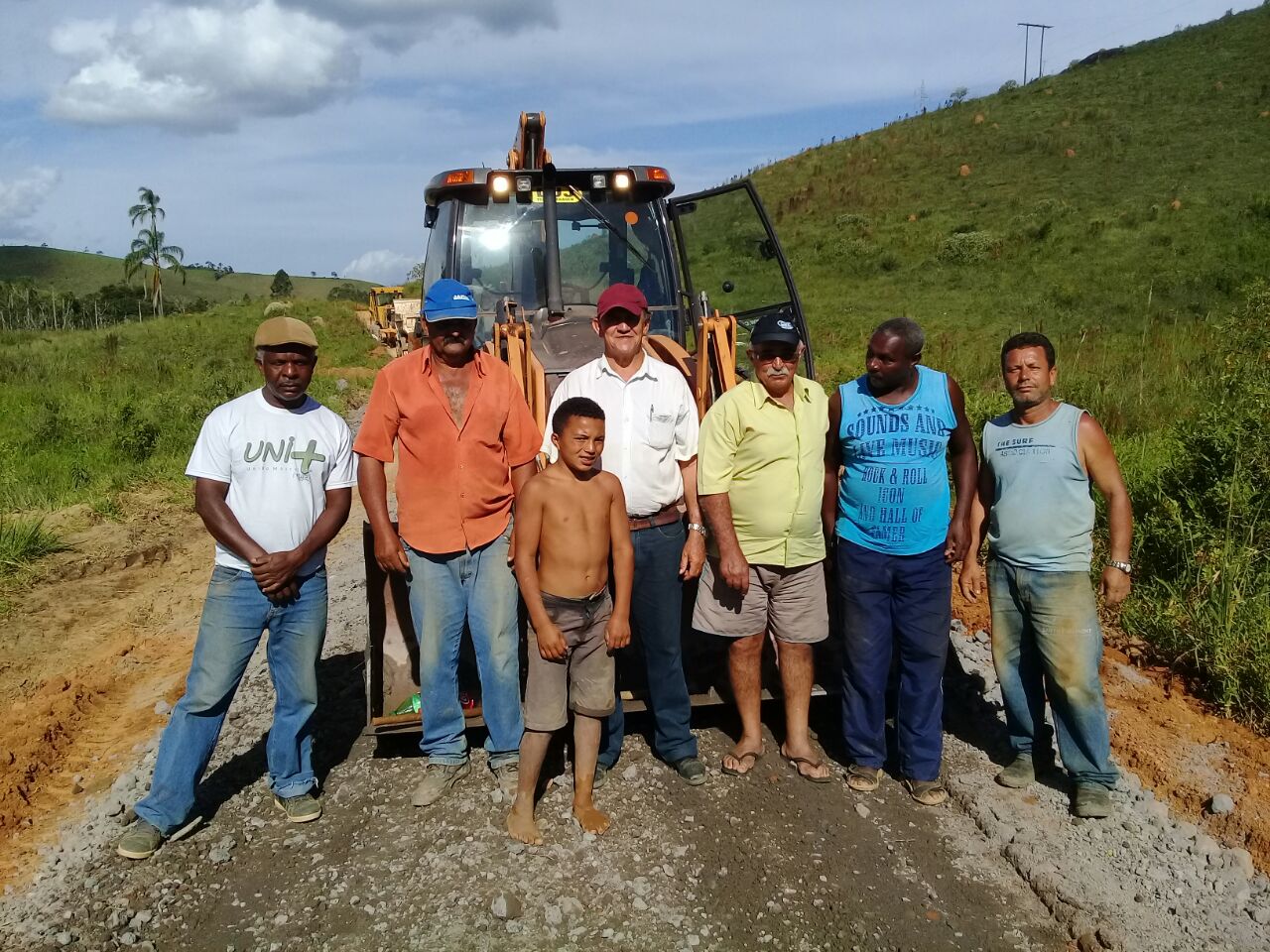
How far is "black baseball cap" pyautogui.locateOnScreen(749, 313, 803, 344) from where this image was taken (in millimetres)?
3738

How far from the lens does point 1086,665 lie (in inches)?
144

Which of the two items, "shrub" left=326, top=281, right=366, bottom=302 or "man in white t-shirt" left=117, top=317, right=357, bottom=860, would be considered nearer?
"man in white t-shirt" left=117, top=317, right=357, bottom=860

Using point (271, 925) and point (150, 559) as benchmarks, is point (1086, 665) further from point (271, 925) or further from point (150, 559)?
point (150, 559)

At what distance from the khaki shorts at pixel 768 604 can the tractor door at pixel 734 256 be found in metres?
1.82

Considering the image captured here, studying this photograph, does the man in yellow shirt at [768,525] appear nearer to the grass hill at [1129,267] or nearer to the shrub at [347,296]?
the grass hill at [1129,267]

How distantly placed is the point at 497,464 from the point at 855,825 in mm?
2027

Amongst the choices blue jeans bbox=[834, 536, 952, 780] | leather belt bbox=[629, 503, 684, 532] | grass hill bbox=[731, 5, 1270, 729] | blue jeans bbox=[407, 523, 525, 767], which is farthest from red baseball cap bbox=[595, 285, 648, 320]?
grass hill bbox=[731, 5, 1270, 729]

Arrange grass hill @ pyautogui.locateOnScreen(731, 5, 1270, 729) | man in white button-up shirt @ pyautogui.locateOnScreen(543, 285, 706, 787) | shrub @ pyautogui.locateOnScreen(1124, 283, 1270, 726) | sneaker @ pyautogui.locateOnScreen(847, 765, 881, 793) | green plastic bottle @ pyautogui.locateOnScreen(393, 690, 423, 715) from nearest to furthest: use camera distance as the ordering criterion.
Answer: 1. man in white button-up shirt @ pyautogui.locateOnScreen(543, 285, 706, 787)
2. sneaker @ pyautogui.locateOnScreen(847, 765, 881, 793)
3. green plastic bottle @ pyautogui.locateOnScreen(393, 690, 423, 715)
4. shrub @ pyautogui.locateOnScreen(1124, 283, 1270, 726)
5. grass hill @ pyautogui.locateOnScreen(731, 5, 1270, 729)

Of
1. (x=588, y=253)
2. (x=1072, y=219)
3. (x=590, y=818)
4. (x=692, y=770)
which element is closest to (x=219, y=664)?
(x=590, y=818)

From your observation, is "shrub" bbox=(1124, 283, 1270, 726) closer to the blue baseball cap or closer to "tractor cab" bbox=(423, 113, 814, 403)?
"tractor cab" bbox=(423, 113, 814, 403)

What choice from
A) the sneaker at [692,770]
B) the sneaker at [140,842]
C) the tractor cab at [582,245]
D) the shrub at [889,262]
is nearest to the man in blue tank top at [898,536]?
the sneaker at [692,770]

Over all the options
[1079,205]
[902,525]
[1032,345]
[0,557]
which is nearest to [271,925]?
[902,525]

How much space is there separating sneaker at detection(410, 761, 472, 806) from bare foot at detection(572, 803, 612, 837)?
1.87 ft

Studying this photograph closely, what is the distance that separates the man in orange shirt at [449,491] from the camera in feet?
12.2
